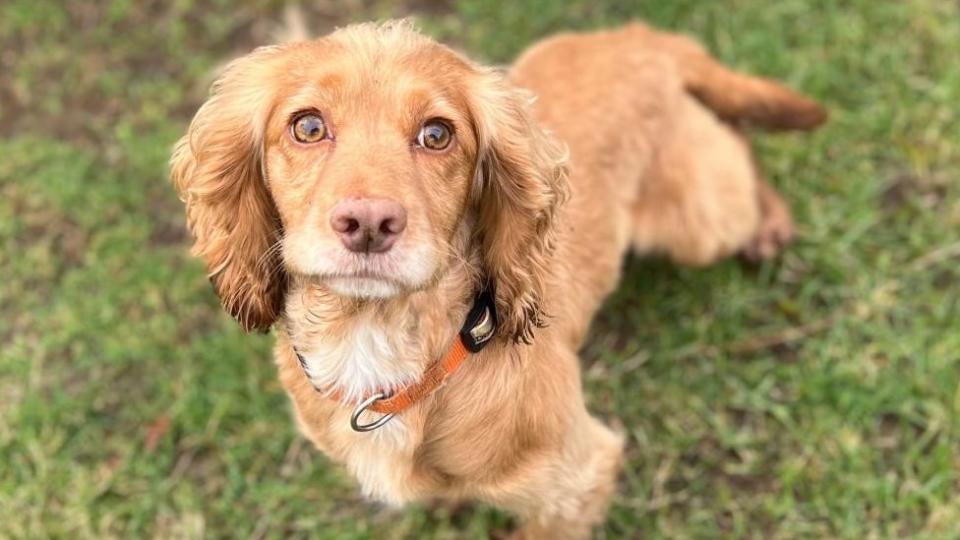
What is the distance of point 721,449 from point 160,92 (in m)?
3.63

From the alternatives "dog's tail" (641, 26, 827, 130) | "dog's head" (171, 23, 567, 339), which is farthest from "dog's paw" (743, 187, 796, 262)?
"dog's head" (171, 23, 567, 339)

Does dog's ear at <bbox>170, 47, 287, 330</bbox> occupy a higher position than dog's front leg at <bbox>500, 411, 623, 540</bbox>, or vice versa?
dog's ear at <bbox>170, 47, 287, 330</bbox>

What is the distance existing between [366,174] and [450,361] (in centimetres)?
73

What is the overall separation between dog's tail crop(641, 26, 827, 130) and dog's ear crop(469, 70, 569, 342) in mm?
1629

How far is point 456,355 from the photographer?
2.84 metres

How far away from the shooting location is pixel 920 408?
13.8 feet

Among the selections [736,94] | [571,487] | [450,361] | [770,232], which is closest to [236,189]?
[450,361]

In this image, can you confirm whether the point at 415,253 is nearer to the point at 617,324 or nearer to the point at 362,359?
the point at 362,359

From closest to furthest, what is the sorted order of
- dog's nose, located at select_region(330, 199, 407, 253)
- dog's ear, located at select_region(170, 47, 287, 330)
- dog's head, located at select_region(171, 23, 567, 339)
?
dog's nose, located at select_region(330, 199, 407, 253) < dog's head, located at select_region(171, 23, 567, 339) < dog's ear, located at select_region(170, 47, 287, 330)

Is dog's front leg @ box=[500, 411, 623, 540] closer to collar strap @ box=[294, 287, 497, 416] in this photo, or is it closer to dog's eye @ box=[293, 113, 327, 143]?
collar strap @ box=[294, 287, 497, 416]

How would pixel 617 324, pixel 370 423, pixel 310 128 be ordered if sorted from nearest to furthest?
pixel 310 128 < pixel 370 423 < pixel 617 324

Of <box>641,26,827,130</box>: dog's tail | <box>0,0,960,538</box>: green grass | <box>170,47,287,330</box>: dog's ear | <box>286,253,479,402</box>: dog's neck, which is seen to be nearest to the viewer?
<box>170,47,287,330</box>: dog's ear

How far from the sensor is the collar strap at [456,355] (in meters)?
2.84

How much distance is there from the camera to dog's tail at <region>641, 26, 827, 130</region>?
426 centimetres
